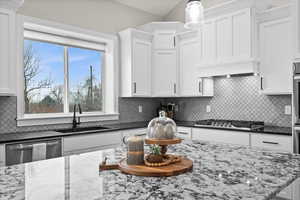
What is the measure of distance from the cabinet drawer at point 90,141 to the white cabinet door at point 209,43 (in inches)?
68.4

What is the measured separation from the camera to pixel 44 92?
3600mm

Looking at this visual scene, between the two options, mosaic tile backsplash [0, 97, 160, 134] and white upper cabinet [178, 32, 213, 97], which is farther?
white upper cabinet [178, 32, 213, 97]

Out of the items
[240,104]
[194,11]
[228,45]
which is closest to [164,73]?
[228,45]

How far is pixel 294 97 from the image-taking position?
8.82ft

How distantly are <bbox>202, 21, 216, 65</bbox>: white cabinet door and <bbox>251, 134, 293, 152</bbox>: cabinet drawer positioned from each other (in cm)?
127

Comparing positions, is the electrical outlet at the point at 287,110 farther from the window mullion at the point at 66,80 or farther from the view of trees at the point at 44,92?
the window mullion at the point at 66,80

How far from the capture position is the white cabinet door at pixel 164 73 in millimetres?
4246

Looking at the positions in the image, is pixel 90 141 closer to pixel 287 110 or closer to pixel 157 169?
pixel 157 169

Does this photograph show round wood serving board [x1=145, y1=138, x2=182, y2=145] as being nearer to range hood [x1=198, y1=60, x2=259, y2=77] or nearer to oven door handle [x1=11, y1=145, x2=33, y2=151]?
oven door handle [x1=11, y1=145, x2=33, y2=151]

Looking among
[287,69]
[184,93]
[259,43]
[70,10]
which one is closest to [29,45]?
[70,10]

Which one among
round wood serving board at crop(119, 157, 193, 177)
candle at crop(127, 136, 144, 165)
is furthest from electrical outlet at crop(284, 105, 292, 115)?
candle at crop(127, 136, 144, 165)

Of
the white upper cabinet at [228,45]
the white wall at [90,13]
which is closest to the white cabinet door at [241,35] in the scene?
the white upper cabinet at [228,45]

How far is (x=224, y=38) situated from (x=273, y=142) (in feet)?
5.15

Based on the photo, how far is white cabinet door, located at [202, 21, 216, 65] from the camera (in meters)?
3.63
